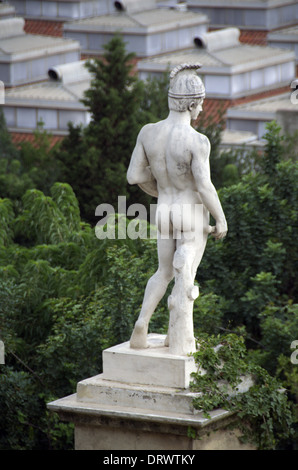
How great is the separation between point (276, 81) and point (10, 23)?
10558mm

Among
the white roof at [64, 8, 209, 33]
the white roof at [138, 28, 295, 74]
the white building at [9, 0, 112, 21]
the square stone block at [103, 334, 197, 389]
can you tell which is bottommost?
the square stone block at [103, 334, 197, 389]

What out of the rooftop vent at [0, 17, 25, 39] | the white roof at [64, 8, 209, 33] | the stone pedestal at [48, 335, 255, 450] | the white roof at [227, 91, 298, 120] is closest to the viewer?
the stone pedestal at [48, 335, 255, 450]

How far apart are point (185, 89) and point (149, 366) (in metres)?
3.12

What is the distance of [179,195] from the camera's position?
16.2 meters

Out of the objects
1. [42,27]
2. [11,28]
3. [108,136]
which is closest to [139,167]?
[108,136]

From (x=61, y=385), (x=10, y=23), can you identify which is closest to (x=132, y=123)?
(x=61, y=385)

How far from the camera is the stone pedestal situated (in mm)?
15805

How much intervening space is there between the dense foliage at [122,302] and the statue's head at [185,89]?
9.16ft

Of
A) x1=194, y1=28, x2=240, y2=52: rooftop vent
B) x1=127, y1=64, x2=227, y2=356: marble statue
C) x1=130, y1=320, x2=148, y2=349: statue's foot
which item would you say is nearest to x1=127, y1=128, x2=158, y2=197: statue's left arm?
x1=127, y1=64, x2=227, y2=356: marble statue

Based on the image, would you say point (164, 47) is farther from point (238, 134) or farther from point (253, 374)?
point (253, 374)

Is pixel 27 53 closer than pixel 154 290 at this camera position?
No

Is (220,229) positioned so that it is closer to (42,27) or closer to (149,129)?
(149,129)

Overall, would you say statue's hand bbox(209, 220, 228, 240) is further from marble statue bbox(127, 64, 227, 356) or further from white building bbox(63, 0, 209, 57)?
white building bbox(63, 0, 209, 57)

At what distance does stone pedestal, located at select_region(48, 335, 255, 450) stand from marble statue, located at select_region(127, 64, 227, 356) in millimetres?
257
